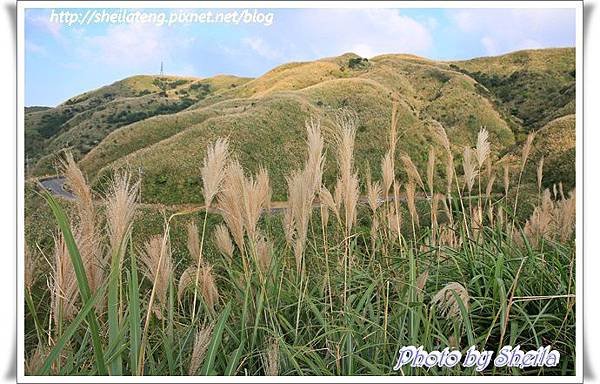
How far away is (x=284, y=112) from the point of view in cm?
619

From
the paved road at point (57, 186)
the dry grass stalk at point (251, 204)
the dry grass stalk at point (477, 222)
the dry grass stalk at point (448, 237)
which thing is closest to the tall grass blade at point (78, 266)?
the dry grass stalk at point (251, 204)

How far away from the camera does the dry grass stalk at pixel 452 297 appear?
2179 millimetres

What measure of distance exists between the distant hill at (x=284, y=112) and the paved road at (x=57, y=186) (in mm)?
602

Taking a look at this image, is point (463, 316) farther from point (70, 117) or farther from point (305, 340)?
point (70, 117)

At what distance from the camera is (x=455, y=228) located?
13.0 feet

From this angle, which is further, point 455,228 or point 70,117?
point 70,117

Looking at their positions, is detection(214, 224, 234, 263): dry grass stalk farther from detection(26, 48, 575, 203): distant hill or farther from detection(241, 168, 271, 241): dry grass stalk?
detection(26, 48, 575, 203): distant hill

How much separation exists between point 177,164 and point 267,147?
1.01 m

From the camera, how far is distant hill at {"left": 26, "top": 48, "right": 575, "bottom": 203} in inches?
188

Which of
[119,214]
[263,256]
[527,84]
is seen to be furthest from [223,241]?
[527,84]

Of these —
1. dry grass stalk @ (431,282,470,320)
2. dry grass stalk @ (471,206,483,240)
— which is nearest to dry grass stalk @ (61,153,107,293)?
dry grass stalk @ (431,282,470,320)

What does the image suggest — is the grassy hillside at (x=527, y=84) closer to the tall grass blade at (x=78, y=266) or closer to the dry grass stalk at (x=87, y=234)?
the dry grass stalk at (x=87, y=234)

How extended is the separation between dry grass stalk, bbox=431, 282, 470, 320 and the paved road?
2.01 metres
